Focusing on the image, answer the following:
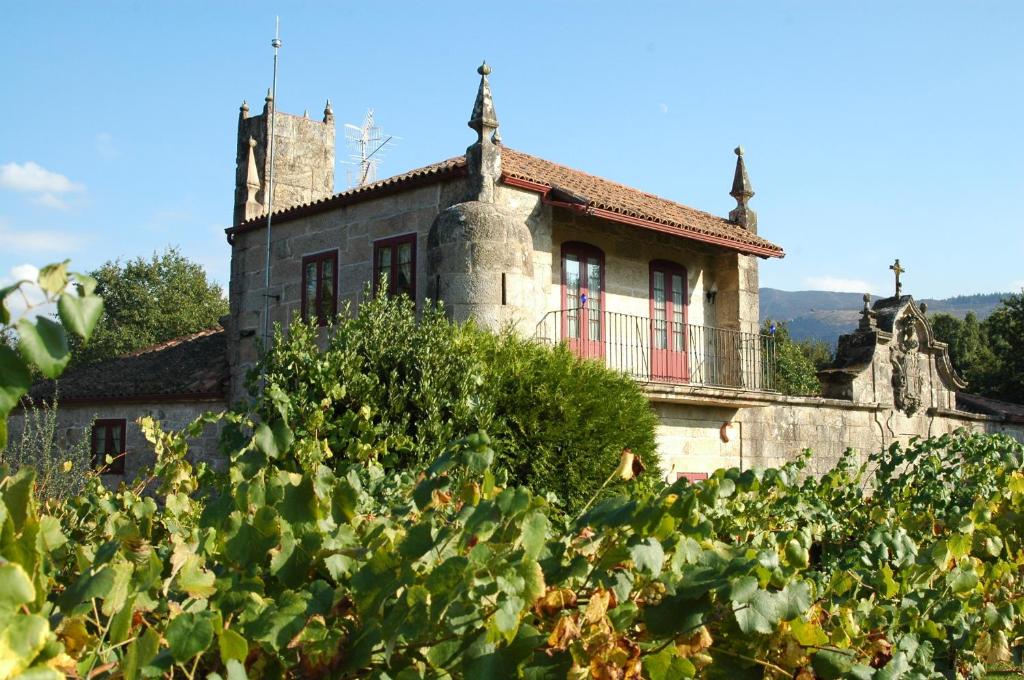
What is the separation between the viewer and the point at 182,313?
37.1 meters

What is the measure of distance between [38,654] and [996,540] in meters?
3.53

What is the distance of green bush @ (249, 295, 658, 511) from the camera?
10172mm

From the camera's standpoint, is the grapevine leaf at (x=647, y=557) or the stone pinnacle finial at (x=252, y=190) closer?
the grapevine leaf at (x=647, y=557)

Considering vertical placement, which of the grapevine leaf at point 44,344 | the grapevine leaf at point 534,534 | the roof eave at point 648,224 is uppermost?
the roof eave at point 648,224

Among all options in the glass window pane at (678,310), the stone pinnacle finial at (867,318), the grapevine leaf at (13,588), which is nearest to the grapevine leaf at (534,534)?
the grapevine leaf at (13,588)

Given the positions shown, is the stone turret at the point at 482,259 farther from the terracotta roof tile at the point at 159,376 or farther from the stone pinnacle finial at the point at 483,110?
the terracotta roof tile at the point at 159,376

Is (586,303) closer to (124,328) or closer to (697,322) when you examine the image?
(697,322)

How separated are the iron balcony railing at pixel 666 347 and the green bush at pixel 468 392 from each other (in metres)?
2.32

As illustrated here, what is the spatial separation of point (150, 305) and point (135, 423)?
21.1m

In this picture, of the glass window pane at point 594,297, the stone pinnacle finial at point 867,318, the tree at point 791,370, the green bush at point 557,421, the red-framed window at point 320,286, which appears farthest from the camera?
the tree at point 791,370

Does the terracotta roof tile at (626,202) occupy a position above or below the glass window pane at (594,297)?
above

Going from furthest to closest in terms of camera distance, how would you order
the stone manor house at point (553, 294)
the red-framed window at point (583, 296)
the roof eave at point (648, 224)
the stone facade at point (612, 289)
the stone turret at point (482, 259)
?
→ the red-framed window at point (583, 296)
the roof eave at point (648, 224)
the stone manor house at point (553, 294)
the stone facade at point (612, 289)
the stone turret at point (482, 259)

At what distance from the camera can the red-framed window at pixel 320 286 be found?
1511 centimetres

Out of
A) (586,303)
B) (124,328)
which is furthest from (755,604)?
(124,328)
